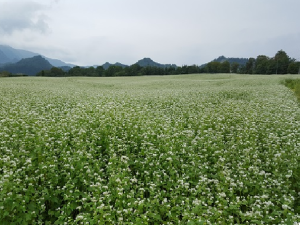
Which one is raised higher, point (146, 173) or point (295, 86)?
point (295, 86)

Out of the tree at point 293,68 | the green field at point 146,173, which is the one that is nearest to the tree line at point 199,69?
the tree at point 293,68

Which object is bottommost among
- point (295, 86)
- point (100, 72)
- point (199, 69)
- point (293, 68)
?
point (295, 86)

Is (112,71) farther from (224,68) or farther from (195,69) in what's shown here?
(224,68)

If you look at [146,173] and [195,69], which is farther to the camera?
[195,69]

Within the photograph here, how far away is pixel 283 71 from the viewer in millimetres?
94438

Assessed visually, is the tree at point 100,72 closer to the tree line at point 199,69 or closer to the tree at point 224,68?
the tree line at point 199,69

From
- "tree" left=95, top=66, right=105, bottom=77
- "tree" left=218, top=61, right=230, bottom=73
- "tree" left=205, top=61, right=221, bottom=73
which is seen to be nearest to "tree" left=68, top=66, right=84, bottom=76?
"tree" left=95, top=66, right=105, bottom=77

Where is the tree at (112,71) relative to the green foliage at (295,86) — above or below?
above

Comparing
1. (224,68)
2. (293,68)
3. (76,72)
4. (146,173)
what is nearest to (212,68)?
(224,68)

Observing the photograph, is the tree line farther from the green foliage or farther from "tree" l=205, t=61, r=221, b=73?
the green foliage

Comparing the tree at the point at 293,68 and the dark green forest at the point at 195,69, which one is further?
the dark green forest at the point at 195,69

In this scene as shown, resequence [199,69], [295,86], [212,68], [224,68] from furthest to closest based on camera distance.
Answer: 1. [212,68]
2. [224,68]
3. [199,69]
4. [295,86]

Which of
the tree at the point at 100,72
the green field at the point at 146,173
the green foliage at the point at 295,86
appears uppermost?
the tree at the point at 100,72

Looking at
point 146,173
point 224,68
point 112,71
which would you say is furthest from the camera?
point 224,68
